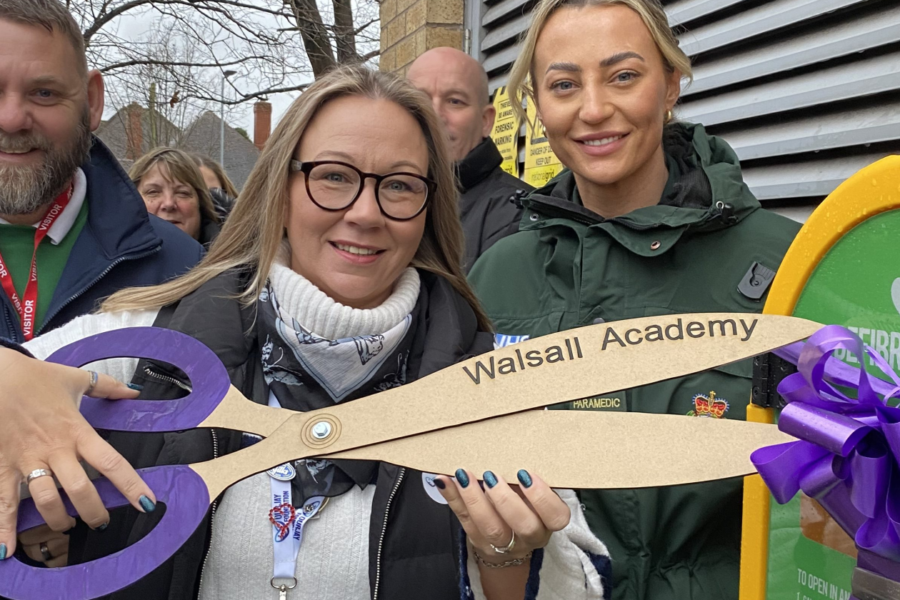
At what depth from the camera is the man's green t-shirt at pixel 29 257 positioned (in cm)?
204

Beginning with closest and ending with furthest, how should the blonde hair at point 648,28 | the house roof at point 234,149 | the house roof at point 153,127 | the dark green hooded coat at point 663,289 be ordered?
the dark green hooded coat at point 663,289 < the blonde hair at point 648,28 < the house roof at point 153,127 < the house roof at point 234,149

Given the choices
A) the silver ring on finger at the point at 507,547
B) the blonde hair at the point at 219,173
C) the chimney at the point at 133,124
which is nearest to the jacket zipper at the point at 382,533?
the silver ring on finger at the point at 507,547

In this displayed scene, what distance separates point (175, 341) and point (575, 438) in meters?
0.71

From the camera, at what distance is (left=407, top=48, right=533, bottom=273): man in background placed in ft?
10.5

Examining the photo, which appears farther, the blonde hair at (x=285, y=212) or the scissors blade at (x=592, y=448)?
the blonde hair at (x=285, y=212)

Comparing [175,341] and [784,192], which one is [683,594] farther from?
[784,192]

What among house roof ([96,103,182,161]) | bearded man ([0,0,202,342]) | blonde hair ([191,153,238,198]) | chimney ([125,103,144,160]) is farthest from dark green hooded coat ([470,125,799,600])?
house roof ([96,103,182,161])

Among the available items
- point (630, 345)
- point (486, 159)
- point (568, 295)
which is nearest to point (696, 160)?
point (568, 295)

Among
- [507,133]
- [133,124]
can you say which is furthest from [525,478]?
[133,124]

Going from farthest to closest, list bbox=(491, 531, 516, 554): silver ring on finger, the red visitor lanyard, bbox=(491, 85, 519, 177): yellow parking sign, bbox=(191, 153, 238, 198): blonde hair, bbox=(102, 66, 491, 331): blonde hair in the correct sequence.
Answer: bbox=(191, 153, 238, 198): blonde hair < bbox=(491, 85, 519, 177): yellow parking sign < the red visitor lanyard < bbox=(102, 66, 491, 331): blonde hair < bbox=(491, 531, 516, 554): silver ring on finger

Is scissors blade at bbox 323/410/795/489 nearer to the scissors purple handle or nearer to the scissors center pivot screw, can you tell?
the scissors center pivot screw

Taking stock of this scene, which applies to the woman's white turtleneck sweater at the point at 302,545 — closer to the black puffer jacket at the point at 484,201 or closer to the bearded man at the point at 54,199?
the bearded man at the point at 54,199

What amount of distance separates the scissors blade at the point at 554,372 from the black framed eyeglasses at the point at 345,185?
555 mm

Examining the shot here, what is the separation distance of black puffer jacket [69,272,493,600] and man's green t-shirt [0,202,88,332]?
0.60 metres
